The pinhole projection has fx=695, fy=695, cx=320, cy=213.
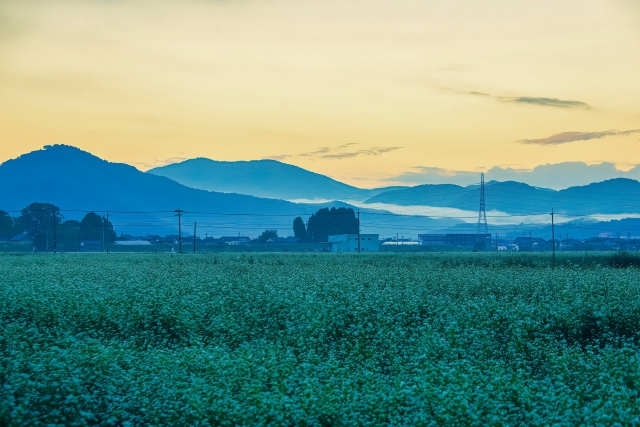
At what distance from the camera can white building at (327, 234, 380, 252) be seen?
5285 inches

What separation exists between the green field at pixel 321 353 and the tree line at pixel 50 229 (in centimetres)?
11420

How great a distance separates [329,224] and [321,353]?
14215 cm

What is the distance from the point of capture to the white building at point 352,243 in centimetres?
13425

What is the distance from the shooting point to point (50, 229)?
486ft

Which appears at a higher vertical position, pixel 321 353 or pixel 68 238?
pixel 68 238

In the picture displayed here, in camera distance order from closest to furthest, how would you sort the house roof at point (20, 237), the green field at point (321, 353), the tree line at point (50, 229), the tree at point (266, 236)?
the green field at point (321, 353), the tree line at point (50, 229), the house roof at point (20, 237), the tree at point (266, 236)

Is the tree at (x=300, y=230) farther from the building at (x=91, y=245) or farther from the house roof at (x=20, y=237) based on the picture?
the house roof at (x=20, y=237)

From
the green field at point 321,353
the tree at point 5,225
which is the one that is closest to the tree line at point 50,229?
the tree at point 5,225

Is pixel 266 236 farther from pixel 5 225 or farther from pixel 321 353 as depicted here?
pixel 321 353

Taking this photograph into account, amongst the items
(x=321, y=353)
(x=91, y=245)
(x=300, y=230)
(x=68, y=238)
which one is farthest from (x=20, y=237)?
(x=321, y=353)

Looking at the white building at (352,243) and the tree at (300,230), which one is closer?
the white building at (352,243)

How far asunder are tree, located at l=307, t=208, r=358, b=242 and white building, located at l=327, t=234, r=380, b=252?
49.9ft

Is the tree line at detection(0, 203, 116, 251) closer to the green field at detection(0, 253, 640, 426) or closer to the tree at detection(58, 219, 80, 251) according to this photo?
the tree at detection(58, 219, 80, 251)

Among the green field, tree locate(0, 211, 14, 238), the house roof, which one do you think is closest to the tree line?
tree locate(0, 211, 14, 238)
